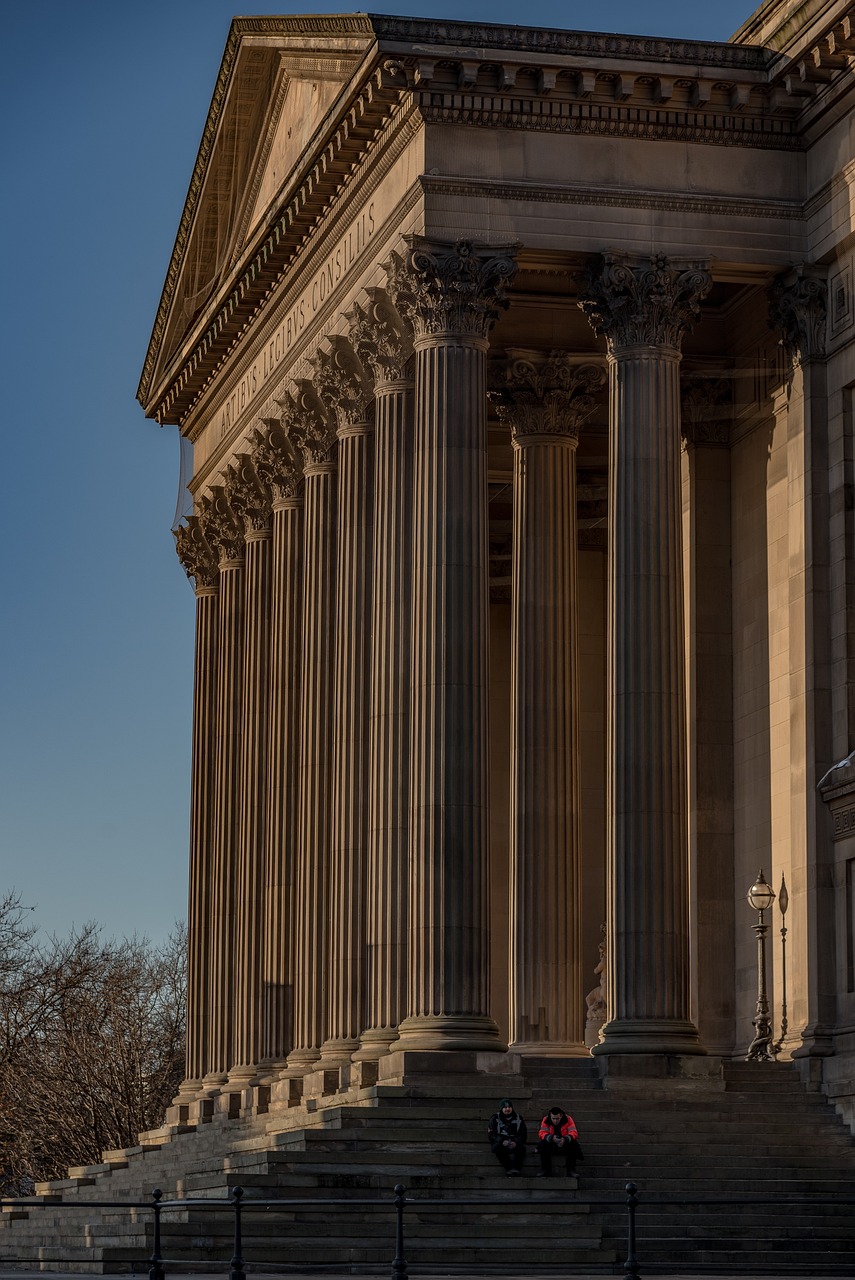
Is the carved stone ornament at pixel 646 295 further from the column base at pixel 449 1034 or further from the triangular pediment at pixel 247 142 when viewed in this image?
the column base at pixel 449 1034

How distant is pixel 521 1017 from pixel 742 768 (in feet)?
25.0

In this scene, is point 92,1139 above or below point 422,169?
below

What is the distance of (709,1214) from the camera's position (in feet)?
137

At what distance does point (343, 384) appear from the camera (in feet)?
192

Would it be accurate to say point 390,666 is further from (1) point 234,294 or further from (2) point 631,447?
(1) point 234,294

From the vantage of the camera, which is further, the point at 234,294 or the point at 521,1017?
the point at 234,294

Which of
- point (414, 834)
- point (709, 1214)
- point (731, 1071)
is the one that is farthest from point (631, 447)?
point (709, 1214)

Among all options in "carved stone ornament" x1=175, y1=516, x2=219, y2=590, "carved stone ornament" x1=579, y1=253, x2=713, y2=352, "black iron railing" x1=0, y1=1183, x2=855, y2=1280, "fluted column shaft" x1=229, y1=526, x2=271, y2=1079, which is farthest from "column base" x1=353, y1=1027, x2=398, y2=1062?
"carved stone ornament" x1=175, y1=516, x2=219, y2=590

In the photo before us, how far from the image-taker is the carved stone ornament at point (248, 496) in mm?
69062

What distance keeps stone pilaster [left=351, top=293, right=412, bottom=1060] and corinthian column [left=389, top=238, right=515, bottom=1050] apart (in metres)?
2.37

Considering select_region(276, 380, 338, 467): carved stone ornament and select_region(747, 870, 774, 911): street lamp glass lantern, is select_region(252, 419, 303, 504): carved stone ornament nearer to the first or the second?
select_region(276, 380, 338, 467): carved stone ornament

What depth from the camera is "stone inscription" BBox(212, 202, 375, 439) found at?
188 ft

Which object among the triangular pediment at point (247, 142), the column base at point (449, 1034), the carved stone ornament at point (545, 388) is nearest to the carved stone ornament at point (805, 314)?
the carved stone ornament at point (545, 388)

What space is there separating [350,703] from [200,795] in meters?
18.9
